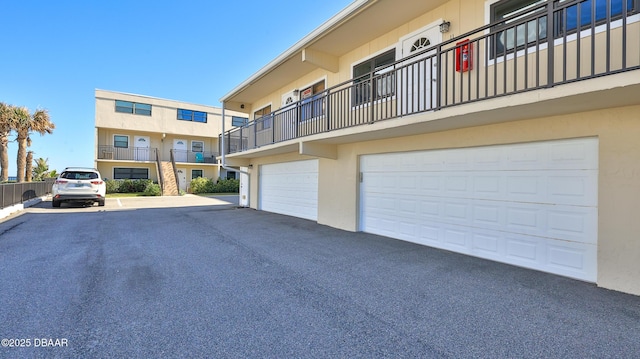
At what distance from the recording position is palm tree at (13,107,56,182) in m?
18.5

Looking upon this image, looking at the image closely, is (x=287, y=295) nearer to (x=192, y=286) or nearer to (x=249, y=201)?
(x=192, y=286)

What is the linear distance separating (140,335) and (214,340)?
744mm

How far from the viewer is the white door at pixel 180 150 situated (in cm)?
2616

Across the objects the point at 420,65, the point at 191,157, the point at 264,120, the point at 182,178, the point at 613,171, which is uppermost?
the point at 420,65

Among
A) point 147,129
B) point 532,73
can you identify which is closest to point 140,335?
point 532,73

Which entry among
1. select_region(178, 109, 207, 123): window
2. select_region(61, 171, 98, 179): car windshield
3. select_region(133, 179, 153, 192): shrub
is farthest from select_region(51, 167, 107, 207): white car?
select_region(178, 109, 207, 123): window

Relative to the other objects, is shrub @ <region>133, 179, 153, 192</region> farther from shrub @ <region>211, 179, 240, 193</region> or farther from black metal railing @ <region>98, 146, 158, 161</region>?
shrub @ <region>211, 179, 240, 193</region>

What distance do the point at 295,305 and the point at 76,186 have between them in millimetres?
14134

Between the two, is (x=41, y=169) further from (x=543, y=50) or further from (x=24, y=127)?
(x=543, y=50)

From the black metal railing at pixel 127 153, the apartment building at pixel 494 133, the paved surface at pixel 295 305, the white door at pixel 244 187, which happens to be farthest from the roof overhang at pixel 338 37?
the black metal railing at pixel 127 153

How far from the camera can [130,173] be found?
25031 mm

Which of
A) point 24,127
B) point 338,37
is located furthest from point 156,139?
point 338,37

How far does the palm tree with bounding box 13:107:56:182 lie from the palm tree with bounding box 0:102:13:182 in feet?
1.04

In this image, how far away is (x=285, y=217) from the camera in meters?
A: 11.2
